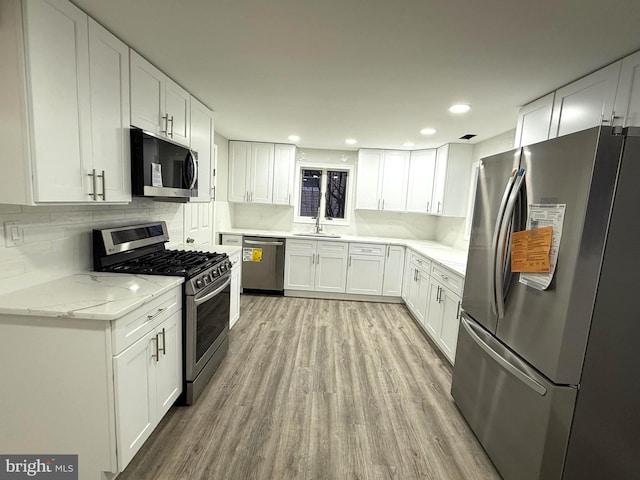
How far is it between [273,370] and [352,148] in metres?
3.44

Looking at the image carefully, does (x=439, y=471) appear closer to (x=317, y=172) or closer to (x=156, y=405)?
(x=156, y=405)

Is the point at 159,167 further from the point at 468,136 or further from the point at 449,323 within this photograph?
the point at 468,136

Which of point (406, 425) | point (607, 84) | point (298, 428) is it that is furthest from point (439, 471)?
point (607, 84)

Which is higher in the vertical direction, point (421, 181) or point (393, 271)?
point (421, 181)

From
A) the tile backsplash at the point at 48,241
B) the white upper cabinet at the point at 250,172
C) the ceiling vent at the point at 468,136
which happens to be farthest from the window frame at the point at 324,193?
the tile backsplash at the point at 48,241

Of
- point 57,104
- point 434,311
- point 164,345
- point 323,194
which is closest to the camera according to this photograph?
point 57,104

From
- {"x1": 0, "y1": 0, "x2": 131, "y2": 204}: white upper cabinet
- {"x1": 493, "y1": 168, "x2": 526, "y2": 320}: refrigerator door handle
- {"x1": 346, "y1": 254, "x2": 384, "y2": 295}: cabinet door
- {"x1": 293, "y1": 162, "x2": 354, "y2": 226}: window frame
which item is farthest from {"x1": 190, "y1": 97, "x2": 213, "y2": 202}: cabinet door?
{"x1": 493, "y1": 168, "x2": 526, "y2": 320}: refrigerator door handle

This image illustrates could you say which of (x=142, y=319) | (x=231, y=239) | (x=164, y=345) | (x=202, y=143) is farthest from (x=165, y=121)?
(x=231, y=239)

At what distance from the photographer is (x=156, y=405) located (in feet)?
5.57

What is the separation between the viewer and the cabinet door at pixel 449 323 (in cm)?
258

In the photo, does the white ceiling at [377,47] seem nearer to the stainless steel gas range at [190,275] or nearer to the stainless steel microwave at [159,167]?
the stainless steel microwave at [159,167]

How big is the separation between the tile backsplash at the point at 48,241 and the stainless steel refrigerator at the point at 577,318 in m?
2.50

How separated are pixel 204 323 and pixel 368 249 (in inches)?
108

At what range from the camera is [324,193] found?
502 cm
